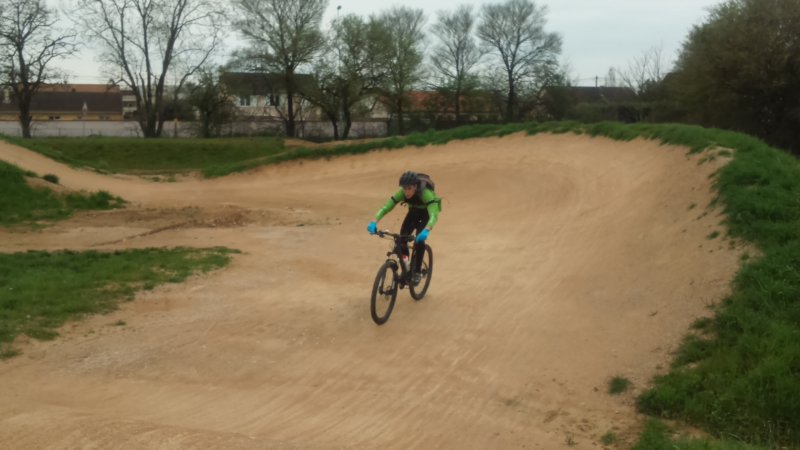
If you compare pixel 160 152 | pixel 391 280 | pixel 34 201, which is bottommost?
pixel 391 280

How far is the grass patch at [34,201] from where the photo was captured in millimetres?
16453

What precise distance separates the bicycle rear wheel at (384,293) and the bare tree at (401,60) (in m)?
45.3

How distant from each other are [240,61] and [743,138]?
41998 millimetres

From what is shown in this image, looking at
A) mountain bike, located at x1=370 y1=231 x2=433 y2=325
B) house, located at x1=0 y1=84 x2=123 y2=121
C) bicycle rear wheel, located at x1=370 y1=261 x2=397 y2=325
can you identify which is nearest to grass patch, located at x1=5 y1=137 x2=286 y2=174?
mountain bike, located at x1=370 y1=231 x2=433 y2=325

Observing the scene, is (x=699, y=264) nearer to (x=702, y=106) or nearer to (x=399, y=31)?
(x=702, y=106)

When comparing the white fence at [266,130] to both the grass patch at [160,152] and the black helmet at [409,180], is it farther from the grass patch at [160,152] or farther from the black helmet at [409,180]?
the black helmet at [409,180]

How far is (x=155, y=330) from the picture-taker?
7.83 meters

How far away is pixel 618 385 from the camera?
659 cm

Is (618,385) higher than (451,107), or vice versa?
(451,107)

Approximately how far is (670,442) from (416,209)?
4741 millimetres

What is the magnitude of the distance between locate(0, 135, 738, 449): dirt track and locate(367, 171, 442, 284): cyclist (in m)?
0.82

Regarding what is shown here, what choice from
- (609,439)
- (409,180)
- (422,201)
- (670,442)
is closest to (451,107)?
(422,201)

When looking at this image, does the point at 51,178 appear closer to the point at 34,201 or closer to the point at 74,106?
the point at 34,201

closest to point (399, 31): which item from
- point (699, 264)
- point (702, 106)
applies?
point (702, 106)
